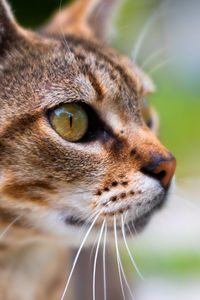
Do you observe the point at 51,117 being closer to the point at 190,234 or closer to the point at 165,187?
the point at 165,187

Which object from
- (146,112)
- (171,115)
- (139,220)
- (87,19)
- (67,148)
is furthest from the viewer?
(171,115)

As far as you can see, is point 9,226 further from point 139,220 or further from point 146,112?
point 146,112

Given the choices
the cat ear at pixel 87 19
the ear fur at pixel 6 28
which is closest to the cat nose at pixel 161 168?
the ear fur at pixel 6 28

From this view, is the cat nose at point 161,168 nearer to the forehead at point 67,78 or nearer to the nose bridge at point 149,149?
the nose bridge at point 149,149

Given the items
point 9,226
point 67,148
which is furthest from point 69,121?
point 9,226

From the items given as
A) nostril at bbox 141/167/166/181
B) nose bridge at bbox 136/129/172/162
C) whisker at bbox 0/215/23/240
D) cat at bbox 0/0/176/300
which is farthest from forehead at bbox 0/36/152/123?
whisker at bbox 0/215/23/240

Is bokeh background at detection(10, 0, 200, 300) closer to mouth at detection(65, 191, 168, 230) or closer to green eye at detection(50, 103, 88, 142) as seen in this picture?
mouth at detection(65, 191, 168, 230)

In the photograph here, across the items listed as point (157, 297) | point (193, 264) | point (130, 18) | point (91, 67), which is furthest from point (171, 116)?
point (91, 67)
